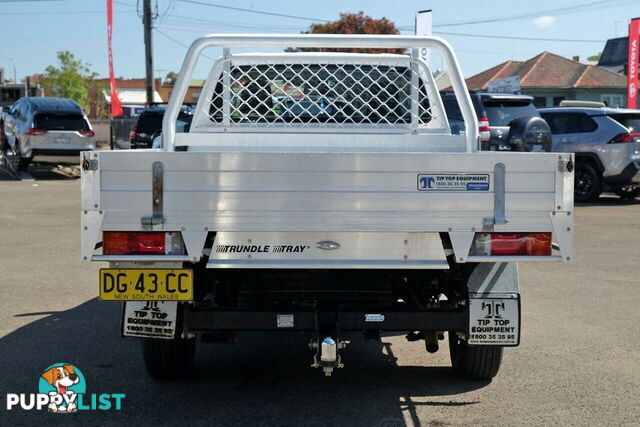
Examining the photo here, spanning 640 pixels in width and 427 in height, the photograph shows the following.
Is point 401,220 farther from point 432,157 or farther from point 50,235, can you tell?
point 50,235

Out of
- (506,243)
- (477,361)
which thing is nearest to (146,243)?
(506,243)

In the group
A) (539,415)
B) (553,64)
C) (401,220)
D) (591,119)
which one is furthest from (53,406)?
(553,64)

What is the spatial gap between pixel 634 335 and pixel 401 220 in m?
3.29

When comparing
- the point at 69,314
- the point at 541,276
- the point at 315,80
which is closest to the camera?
the point at 315,80

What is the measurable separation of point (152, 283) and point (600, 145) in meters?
14.2

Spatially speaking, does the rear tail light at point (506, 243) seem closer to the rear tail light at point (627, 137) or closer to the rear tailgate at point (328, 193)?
the rear tailgate at point (328, 193)

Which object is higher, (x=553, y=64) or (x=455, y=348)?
(x=553, y=64)

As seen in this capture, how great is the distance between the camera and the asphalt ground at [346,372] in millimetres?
4883

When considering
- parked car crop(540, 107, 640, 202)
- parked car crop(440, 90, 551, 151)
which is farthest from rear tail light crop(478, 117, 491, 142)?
parked car crop(540, 107, 640, 202)

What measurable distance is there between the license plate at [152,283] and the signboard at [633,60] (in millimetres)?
27014

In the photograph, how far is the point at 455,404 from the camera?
510 centimetres

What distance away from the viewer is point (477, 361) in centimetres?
543

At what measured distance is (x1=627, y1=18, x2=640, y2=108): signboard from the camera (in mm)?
29089

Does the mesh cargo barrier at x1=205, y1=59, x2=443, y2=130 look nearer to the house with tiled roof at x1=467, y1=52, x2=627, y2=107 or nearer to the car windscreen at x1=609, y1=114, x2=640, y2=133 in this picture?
the car windscreen at x1=609, y1=114, x2=640, y2=133
